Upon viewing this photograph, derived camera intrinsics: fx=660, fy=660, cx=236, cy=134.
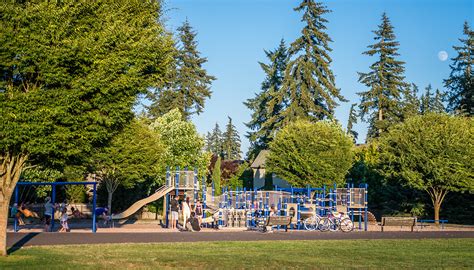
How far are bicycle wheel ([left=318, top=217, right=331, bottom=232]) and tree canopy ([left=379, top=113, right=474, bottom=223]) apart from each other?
12.7 meters

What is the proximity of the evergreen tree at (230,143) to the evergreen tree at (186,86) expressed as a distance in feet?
189

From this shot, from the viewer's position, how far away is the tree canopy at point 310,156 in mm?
53812

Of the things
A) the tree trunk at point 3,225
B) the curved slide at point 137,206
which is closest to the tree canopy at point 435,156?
the curved slide at point 137,206

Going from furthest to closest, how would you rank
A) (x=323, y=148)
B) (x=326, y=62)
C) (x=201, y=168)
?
(x=326, y=62)
(x=201, y=168)
(x=323, y=148)

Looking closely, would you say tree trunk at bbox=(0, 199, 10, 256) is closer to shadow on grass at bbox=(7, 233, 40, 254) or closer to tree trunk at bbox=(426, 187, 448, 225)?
shadow on grass at bbox=(7, 233, 40, 254)

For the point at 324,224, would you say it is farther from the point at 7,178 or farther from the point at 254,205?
the point at 7,178

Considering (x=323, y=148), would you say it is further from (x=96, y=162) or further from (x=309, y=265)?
(x=309, y=265)

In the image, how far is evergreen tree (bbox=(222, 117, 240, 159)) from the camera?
138 metres

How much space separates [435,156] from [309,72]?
74.4 ft

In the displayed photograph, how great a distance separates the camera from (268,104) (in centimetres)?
7056

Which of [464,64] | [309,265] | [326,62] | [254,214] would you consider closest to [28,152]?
[309,265]

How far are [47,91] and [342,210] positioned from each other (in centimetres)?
2402

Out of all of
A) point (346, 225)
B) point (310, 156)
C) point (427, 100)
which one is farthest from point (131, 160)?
point (427, 100)

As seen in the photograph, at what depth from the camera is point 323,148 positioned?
54.8 m
